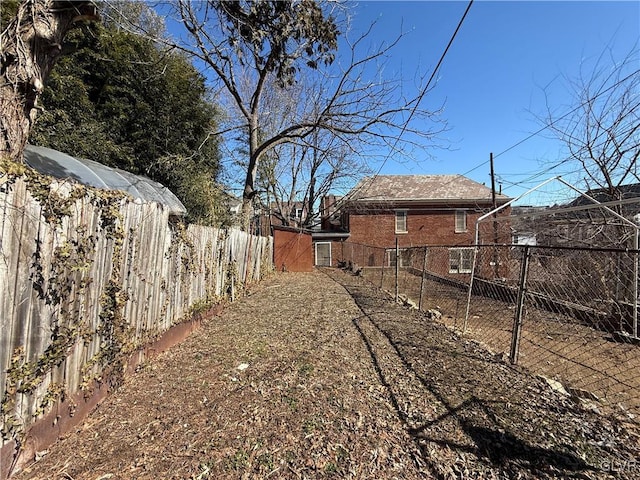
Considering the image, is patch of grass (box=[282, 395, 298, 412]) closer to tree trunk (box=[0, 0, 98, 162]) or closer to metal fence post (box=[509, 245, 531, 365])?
metal fence post (box=[509, 245, 531, 365])

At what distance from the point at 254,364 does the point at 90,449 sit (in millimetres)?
1732

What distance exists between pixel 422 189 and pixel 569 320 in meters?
17.8

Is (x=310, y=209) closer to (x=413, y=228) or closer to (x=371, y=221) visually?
(x=371, y=221)

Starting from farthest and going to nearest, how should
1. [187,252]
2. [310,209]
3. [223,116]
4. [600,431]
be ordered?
[310,209] < [223,116] < [187,252] < [600,431]

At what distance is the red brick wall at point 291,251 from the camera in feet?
54.0

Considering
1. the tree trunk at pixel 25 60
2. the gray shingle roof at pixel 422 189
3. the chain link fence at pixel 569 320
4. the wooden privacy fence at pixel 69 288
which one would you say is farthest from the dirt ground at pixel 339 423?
the gray shingle roof at pixel 422 189

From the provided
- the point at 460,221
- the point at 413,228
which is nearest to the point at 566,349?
the point at 413,228

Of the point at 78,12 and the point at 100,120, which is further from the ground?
the point at 100,120

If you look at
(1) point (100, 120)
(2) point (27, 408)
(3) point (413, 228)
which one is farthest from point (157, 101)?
(3) point (413, 228)

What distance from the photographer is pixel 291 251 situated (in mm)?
16734

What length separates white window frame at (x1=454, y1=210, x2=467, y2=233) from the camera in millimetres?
22703

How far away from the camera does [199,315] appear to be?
5352mm

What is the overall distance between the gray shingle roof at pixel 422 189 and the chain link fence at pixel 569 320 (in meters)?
13.1

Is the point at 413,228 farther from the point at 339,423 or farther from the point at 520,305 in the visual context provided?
the point at 339,423
